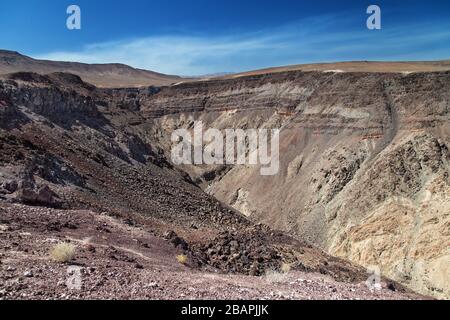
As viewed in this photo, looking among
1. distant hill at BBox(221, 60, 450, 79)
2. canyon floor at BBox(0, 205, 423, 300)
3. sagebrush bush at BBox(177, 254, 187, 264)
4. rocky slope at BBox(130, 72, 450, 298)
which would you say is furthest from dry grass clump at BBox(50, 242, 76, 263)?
distant hill at BBox(221, 60, 450, 79)

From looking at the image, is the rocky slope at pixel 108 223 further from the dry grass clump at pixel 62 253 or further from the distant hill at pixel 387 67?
the distant hill at pixel 387 67

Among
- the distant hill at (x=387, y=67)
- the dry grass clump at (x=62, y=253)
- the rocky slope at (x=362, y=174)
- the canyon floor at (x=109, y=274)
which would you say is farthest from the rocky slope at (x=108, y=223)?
the distant hill at (x=387, y=67)

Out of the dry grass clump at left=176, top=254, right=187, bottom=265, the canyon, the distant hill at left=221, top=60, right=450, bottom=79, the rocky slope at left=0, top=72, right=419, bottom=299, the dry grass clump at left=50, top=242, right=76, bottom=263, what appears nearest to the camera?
the rocky slope at left=0, top=72, right=419, bottom=299

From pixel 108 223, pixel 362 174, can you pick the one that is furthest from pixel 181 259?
pixel 362 174

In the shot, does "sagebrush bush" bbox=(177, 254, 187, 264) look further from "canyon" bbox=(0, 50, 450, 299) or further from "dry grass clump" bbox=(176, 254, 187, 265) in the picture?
"canyon" bbox=(0, 50, 450, 299)

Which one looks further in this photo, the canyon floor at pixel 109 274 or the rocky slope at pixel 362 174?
the rocky slope at pixel 362 174
